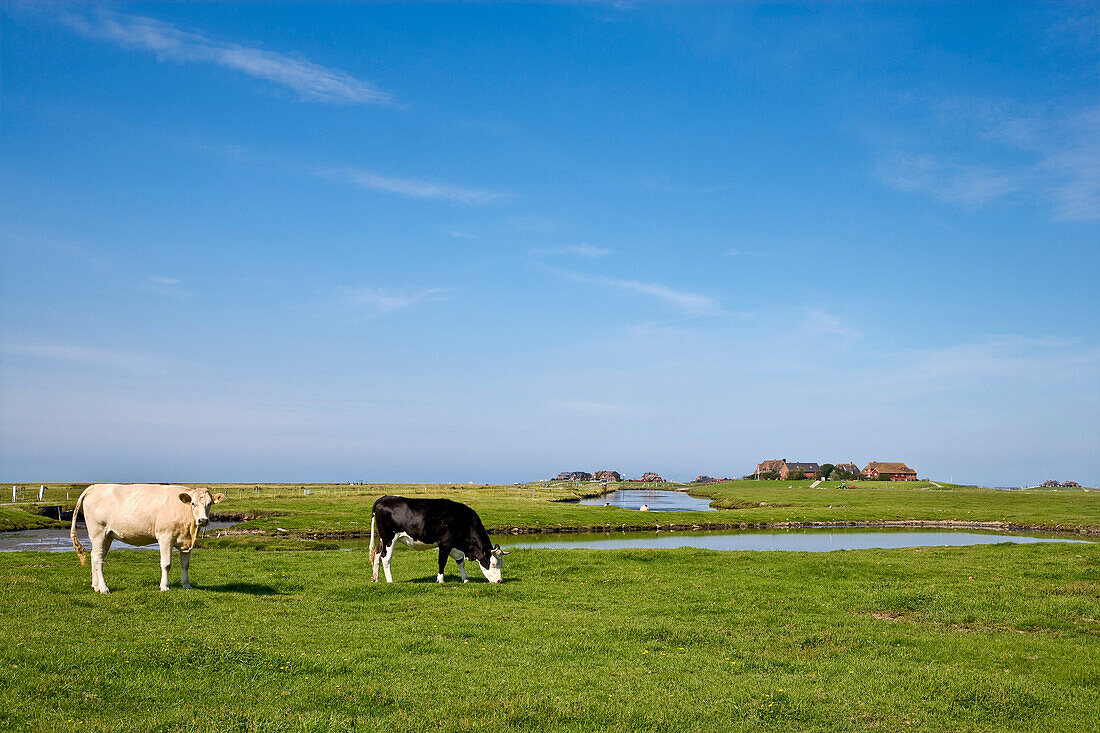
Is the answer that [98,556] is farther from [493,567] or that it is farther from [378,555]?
[493,567]

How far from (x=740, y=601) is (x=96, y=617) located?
1588 centimetres

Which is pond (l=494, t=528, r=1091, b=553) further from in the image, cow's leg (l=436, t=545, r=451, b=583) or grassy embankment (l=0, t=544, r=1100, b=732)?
grassy embankment (l=0, t=544, r=1100, b=732)

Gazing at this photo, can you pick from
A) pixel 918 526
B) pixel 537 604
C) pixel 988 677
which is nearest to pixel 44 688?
pixel 537 604

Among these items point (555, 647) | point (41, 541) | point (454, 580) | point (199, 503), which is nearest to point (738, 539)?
point (454, 580)

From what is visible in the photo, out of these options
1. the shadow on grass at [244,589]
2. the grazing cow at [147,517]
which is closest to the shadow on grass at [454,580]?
the shadow on grass at [244,589]

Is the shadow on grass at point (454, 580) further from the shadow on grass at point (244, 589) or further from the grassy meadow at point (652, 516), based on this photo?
the grassy meadow at point (652, 516)

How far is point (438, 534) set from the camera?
929 inches

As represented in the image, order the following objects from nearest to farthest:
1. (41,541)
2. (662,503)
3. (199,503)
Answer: (199,503), (41,541), (662,503)

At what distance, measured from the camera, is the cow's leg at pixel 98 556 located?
18883 millimetres

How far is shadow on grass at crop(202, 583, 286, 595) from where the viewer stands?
20.5 metres

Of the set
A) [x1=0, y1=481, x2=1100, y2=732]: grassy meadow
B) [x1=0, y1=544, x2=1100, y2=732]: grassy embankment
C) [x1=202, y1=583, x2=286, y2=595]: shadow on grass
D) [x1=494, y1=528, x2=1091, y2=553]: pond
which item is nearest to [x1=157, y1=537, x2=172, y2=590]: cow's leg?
[x1=0, y1=544, x2=1100, y2=732]: grassy embankment

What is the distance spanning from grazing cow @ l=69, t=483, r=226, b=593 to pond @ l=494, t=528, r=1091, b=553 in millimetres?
28358

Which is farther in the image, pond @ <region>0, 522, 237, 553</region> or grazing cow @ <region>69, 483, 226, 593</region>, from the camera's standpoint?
pond @ <region>0, 522, 237, 553</region>

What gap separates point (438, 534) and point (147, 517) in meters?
8.44
